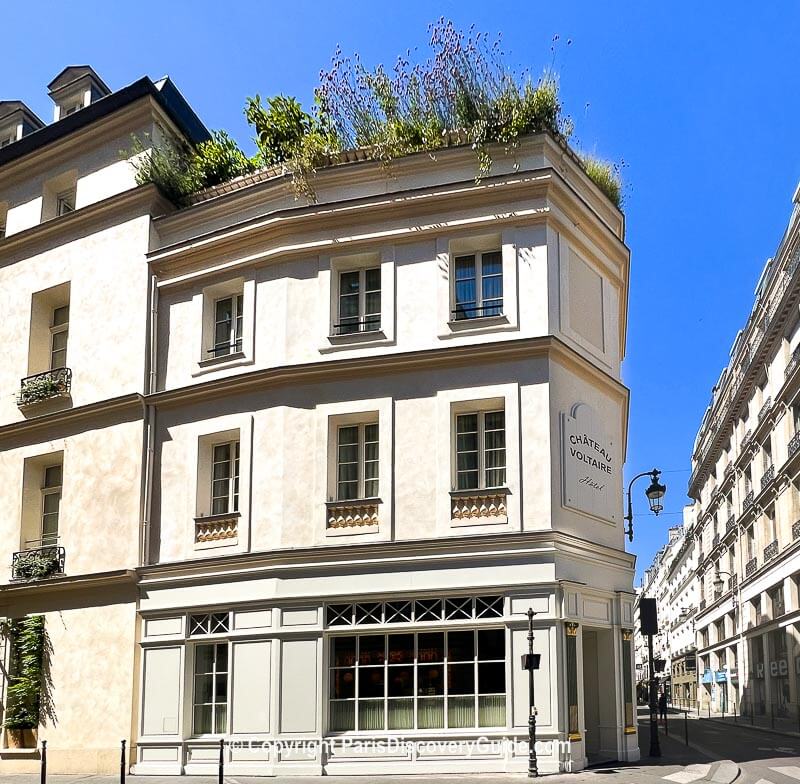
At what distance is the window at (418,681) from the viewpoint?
1964 cm

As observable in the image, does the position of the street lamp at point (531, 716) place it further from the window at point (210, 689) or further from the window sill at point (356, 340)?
the window sill at point (356, 340)

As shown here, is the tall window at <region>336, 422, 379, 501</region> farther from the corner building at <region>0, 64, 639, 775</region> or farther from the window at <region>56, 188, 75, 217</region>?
the window at <region>56, 188, 75, 217</region>

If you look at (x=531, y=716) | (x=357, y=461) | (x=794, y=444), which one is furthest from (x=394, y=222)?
(x=794, y=444)

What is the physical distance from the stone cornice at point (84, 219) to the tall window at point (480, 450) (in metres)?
9.36

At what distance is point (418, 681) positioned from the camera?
20094 mm

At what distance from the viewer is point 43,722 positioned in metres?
23.9

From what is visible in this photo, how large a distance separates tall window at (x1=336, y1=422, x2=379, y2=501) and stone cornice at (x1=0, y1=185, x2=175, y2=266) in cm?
761

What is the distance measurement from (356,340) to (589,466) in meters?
5.36

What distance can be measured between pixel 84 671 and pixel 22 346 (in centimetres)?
848

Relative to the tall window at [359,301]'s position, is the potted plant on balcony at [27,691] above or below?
below

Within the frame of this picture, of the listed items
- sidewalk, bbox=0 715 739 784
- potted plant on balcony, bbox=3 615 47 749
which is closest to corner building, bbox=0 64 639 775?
sidewalk, bbox=0 715 739 784

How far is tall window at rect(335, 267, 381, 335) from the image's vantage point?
73.2 ft

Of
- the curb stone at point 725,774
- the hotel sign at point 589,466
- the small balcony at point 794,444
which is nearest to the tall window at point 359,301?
the hotel sign at point 589,466

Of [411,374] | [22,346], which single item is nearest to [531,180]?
[411,374]
